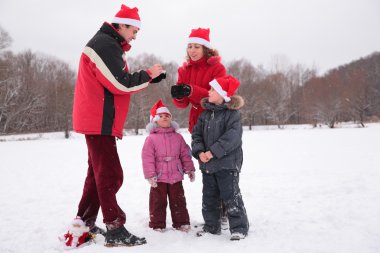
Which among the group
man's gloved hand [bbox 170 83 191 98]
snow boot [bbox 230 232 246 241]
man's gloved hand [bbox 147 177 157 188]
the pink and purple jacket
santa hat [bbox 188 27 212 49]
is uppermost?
santa hat [bbox 188 27 212 49]

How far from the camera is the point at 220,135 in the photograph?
Answer: 3277 mm

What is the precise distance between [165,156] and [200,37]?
1.43 m

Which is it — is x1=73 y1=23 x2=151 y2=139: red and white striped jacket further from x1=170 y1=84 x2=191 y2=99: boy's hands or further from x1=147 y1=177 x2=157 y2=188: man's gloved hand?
x1=147 y1=177 x2=157 y2=188: man's gloved hand

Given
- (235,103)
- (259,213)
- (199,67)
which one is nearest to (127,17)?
(199,67)

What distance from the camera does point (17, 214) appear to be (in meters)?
4.26

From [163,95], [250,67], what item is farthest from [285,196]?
[250,67]

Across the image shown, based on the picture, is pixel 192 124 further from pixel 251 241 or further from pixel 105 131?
pixel 251 241

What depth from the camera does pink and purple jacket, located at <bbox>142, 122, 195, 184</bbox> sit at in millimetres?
3461

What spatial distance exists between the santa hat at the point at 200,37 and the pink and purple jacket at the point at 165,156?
1052 millimetres

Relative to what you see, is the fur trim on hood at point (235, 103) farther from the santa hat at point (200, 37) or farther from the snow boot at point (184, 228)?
the snow boot at point (184, 228)

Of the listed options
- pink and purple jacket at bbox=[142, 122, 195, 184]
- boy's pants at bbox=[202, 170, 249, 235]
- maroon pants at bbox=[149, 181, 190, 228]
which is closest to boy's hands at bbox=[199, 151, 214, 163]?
boy's pants at bbox=[202, 170, 249, 235]

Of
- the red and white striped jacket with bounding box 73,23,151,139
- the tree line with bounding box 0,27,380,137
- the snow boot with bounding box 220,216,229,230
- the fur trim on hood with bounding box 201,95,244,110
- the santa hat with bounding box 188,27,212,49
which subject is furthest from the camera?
the tree line with bounding box 0,27,380,137

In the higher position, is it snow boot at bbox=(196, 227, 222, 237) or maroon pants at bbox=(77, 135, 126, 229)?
maroon pants at bbox=(77, 135, 126, 229)

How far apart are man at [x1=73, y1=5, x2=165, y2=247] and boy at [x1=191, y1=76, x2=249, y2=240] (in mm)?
738
